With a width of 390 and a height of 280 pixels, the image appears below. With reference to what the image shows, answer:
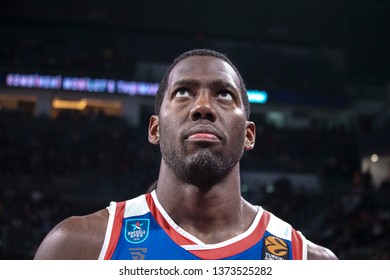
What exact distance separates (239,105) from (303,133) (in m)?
20.7

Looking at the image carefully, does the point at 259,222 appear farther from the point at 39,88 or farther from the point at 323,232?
the point at 39,88

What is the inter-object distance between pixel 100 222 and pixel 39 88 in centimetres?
2326

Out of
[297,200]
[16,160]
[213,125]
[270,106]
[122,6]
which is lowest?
[213,125]

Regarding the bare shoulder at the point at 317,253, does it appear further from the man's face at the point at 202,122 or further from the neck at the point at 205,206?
the man's face at the point at 202,122

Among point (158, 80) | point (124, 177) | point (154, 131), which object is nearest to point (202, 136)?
point (154, 131)

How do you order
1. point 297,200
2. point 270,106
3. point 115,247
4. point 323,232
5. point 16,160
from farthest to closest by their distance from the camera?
1. point 270,106
2. point 16,160
3. point 297,200
4. point 323,232
5. point 115,247

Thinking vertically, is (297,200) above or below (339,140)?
below

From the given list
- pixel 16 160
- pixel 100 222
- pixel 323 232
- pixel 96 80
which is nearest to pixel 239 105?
pixel 100 222

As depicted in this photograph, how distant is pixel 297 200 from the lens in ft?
A: 57.6

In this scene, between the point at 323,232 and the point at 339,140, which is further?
the point at 339,140

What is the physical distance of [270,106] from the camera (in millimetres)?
26219

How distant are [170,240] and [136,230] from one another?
0.56 feet

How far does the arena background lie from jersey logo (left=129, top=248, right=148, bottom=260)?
12.6 meters
